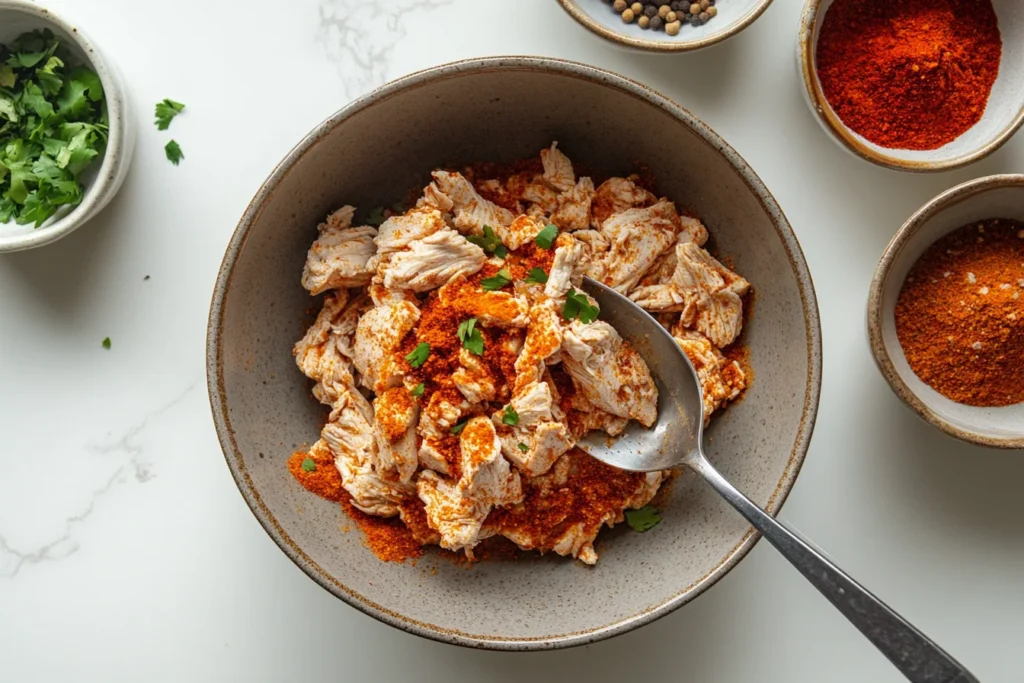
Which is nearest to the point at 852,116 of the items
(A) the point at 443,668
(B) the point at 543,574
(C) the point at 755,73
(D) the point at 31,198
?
(C) the point at 755,73

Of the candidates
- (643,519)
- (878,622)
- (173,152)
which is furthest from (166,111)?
(878,622)

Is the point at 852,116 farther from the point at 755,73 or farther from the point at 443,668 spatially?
the point at 443,668

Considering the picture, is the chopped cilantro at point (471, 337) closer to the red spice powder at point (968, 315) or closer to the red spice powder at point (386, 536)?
the red spice powder at point (386, 536)

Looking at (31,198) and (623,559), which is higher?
(31,198)

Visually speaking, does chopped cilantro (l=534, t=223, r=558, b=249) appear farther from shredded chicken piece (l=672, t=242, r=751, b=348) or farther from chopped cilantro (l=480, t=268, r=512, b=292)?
shredded chicken piece (l=672, t=242, r=751, b=348)


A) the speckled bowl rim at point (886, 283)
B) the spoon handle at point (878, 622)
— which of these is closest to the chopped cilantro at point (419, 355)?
the spoon handle at point (878, 622)

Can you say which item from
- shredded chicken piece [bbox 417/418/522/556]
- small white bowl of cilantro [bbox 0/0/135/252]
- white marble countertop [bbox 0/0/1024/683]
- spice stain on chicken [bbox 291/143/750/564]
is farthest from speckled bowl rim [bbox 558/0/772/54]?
small white bowl of cilantro [bbox 0/0/135/252]

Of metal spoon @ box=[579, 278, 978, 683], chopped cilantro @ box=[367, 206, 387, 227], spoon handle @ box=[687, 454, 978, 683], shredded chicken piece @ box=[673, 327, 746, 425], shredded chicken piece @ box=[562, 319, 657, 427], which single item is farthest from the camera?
chopped cilantro @ box=[367, 206, 387, 227]
